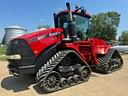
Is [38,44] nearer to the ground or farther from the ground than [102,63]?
farther from the ground

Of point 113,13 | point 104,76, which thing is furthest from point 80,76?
point 113,13

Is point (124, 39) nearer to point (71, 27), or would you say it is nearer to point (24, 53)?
point (71, 27)

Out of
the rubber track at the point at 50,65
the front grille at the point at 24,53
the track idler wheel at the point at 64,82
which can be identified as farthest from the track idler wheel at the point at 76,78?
the front grille at the point at 24,53

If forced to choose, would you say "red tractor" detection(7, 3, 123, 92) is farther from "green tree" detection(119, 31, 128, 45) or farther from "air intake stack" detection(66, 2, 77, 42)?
"green tree" detection(119, 31, 128, 45)

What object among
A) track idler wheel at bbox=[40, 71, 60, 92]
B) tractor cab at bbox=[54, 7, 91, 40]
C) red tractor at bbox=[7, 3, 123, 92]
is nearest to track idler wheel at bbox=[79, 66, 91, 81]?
red tractor at bbox=[7, 3, 123, 92]

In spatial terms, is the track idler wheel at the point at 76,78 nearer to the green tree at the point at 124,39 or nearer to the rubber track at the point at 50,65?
the rubber track at the point at 50,65

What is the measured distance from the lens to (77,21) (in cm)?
880

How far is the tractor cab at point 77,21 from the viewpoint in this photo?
8.47 metres

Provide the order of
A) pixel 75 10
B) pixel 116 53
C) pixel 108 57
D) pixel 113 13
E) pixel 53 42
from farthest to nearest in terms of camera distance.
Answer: pixel 113 13, pixel 116 53, pixel 108 57, pixel 75 10, pixel 53 42

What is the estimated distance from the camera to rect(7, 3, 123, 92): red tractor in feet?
22.1

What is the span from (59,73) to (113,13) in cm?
5455

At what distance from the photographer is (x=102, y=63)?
9031 millimetres

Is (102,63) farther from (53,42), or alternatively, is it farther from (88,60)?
(53,42)

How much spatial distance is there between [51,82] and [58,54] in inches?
41.1
